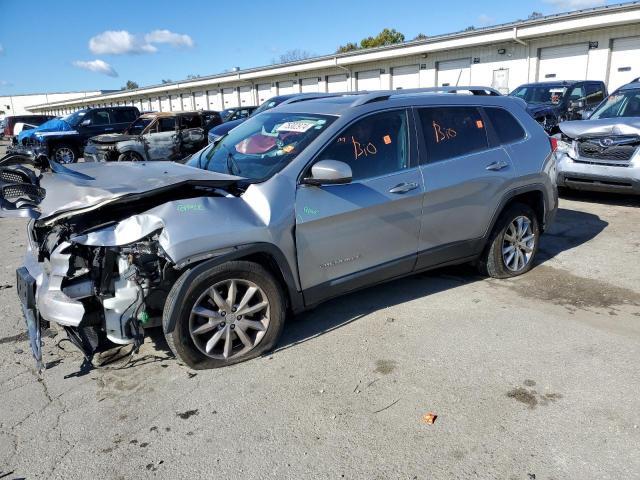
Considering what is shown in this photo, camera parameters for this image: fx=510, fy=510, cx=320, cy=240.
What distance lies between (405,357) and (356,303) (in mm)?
1004

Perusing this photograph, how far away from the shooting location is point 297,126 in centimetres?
408

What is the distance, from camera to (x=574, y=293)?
4777mm

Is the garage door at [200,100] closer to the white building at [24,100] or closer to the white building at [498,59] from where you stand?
the white building at [498,59]

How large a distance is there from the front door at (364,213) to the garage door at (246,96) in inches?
1413

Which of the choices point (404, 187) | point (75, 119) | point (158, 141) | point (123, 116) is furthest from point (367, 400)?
point (123, 116)

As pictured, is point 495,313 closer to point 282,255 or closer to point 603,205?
point 282,255

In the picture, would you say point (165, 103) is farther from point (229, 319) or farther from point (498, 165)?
point (229, 319)

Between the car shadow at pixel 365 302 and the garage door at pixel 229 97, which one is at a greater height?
the garage door at pixel 229 97

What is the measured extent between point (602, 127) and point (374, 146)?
5.63 metres

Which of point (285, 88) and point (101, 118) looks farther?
point (285, 88)

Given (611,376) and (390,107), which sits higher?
(390,107)

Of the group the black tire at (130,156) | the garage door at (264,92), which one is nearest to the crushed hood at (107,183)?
the black tire at (130,156)

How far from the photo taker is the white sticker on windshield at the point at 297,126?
157 inches

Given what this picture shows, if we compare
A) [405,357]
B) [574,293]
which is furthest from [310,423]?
[574,293]
